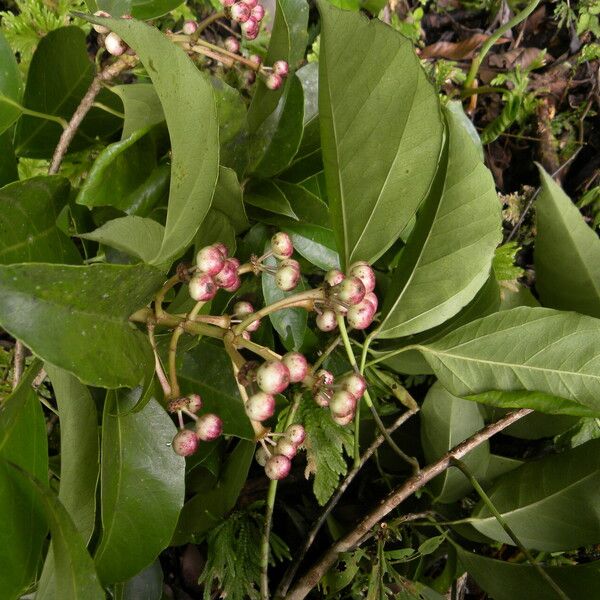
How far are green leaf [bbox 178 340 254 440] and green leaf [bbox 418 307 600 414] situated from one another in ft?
1.04

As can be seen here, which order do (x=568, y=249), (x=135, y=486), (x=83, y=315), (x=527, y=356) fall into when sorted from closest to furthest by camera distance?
(x=83, y=315)
(x=135, y=486)
(x=527, y=356)
(x=568, y=249)

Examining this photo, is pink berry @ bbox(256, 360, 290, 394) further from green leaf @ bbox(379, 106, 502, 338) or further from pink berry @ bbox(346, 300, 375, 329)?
green leaf @ bbox(379, 106, 502, 338)

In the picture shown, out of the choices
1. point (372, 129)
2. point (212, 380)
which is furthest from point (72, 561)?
point (372, 129)

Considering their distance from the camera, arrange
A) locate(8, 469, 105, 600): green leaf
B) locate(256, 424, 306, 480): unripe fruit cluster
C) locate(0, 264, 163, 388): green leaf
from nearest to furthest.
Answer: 1. locate(0, 264, 163, 388): green leaf
2. locate(8, 469, 105, 600): green leaf
3. locate(256, 424, 306, 480): unripe fruit cluster

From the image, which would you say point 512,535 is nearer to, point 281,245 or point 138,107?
point 281,245

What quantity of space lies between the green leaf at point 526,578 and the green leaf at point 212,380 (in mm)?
505

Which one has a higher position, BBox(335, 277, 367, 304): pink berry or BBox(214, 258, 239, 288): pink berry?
BBox(335, 277, 367, 304): pink berry

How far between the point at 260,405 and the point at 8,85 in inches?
25.6

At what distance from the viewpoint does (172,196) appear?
67cm

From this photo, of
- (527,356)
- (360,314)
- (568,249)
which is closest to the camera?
(360,314)

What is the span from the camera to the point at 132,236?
65 cm

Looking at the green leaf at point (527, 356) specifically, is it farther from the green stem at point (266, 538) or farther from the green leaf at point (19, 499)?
the green leaf at point (19, 499)

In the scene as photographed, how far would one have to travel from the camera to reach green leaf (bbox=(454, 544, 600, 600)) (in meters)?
0.91

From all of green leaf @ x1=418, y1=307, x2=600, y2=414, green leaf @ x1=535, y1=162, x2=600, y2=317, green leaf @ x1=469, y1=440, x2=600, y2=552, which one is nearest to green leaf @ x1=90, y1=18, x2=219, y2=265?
green leaf @ x1=418, y1=307, x2=600, y2=414
